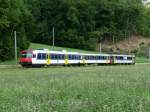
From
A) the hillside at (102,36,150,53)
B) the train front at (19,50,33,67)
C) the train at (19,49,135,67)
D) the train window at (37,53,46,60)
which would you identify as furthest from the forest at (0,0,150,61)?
the train window at (37,53,46,60)

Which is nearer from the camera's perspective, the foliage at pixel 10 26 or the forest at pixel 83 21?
the foliage at pixel 10 26

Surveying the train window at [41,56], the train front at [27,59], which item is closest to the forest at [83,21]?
the train front at [27,59]

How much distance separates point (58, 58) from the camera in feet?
209

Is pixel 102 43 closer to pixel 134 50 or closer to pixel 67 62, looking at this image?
pixel 134 50

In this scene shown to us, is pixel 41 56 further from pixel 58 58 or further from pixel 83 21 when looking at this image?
pixel 83 21

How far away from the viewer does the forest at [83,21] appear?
11969 centimetres

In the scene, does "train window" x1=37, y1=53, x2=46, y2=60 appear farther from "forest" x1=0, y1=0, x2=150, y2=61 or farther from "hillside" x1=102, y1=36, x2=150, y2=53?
"hillside" x1=102, y1=36, x2=150, y2=53

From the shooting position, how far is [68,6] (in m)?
122

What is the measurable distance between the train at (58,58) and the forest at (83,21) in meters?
23.1

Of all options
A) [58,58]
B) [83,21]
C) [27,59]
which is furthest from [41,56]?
[83,21]

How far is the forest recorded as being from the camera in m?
120

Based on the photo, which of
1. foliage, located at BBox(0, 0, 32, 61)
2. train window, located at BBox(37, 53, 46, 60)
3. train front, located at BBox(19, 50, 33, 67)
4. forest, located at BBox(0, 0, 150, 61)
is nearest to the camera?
train front, located at BBox(19, 50, 33, 67)

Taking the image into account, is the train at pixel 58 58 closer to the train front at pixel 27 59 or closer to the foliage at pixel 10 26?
the train front at pixel 27 59

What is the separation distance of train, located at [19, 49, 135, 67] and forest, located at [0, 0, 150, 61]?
23.1 m
